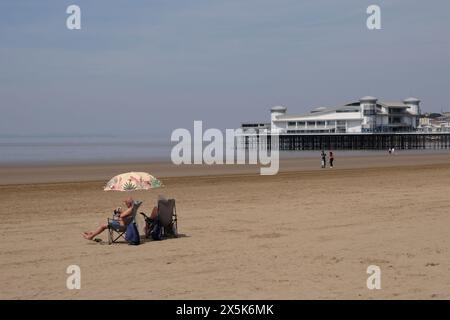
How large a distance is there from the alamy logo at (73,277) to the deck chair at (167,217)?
7.73 ft

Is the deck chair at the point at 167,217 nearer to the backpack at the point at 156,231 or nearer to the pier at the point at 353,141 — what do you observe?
the backpack at the point at 156,231

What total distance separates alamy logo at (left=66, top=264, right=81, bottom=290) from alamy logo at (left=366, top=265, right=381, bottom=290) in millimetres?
2942

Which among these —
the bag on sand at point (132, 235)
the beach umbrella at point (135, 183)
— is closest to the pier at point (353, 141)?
the beach umbrella at point (135, 183)

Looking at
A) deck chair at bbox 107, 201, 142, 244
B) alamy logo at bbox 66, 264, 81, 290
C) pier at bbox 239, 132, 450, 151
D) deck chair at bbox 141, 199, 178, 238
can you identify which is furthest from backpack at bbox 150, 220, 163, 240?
pier at bbox 239, 132, 450, 151

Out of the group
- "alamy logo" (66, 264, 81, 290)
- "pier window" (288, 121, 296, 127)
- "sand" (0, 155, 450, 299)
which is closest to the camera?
"sand" (0, 155, 450, 299)

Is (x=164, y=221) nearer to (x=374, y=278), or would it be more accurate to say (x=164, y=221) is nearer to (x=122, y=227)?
(x=122, y=227)

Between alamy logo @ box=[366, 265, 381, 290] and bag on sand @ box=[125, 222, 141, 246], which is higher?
bag on sand @ box=[125, 222, 141, 246]

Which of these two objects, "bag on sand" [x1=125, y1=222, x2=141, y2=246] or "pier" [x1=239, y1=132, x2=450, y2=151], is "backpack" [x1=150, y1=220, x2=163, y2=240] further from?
"pier" [x1=239, y1=132, x2=450, y2=151]

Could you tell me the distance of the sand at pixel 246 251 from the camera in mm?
6570

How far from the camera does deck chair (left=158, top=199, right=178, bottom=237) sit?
9.97 metres

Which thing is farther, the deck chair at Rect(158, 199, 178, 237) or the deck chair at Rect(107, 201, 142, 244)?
the deck chair at Rect(158, 199, 178, 237)

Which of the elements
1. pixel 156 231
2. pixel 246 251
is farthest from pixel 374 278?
pixel 156 231
